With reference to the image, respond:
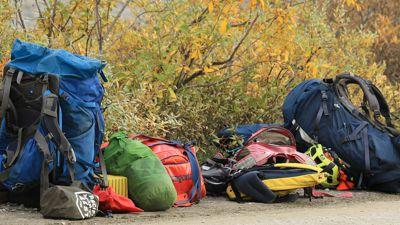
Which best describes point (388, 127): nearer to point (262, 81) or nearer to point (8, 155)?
point (262, 81)

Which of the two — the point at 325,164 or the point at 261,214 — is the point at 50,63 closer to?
the point at 261,214

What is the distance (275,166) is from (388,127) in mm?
1601

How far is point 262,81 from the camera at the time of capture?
31.1 ft

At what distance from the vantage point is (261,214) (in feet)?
20.5

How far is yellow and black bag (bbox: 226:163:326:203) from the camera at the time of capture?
22.1 ft

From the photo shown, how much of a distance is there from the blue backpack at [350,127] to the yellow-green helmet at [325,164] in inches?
6.6

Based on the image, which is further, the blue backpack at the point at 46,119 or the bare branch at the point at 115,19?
the bare branch at the point at 115,19

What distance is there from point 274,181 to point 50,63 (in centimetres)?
220

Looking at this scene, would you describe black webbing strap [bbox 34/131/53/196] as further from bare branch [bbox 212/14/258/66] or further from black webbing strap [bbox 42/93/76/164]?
bare branch [bbox 212/14/258/66]

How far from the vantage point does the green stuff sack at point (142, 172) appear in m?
6.05

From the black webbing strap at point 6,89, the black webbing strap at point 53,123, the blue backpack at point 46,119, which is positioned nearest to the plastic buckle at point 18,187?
the blue backpack at point 46,119

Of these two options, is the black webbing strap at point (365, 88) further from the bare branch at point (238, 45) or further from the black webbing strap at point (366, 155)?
the bare branch at point (238, 45)

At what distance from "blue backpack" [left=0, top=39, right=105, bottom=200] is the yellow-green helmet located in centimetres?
257

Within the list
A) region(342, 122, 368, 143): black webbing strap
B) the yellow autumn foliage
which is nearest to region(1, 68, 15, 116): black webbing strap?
the yellow autumn foliage
